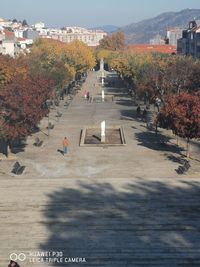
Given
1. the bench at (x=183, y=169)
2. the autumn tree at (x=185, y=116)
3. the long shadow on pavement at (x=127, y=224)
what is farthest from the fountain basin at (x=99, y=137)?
the long shadow on pavement at (x=127, y=224)

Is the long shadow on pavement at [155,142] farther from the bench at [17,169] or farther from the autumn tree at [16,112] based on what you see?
the bench at [17,169]

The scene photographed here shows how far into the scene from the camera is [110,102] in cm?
6869

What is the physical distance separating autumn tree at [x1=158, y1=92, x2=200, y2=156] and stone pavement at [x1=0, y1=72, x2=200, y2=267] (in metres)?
1.87

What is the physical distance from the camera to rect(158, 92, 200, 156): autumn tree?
31.5m

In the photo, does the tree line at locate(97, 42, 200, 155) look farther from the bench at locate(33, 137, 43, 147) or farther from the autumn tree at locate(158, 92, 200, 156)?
the bench at locate(33, 137, 43, 147)

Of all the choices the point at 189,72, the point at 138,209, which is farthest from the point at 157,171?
the point at 189,72

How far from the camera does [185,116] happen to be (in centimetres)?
3191

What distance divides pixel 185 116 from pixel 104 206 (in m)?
11.7

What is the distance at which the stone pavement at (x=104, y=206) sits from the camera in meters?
17.6

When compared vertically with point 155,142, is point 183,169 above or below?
above

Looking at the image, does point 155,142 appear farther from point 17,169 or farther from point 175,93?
point 17,169

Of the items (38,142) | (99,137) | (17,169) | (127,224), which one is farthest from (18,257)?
(99,137)

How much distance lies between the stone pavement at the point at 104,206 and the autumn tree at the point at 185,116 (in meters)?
1.87

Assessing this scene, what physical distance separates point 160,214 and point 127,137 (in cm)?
Result: 2022
